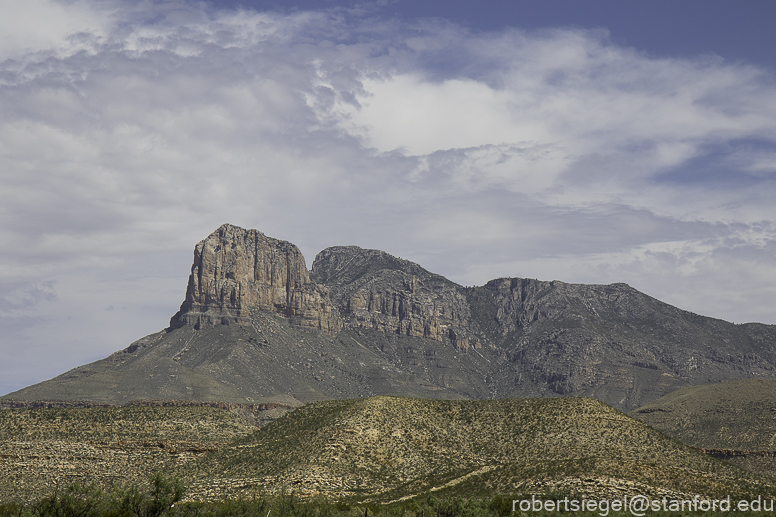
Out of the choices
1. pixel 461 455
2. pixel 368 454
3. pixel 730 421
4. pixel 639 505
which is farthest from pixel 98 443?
pixel 730 421

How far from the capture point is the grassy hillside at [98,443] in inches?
3469

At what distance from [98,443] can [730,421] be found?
122829 millimetres

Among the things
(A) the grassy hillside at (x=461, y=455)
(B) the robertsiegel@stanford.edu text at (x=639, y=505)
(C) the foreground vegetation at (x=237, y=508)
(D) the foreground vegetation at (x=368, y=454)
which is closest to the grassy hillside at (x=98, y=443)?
(D) the foreground vegetation at (x=368, y=454)

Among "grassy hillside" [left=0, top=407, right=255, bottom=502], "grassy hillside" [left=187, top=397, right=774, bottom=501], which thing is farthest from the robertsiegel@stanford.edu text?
"grassy hillside" [left=0, top=407, right=255, bottom=502]

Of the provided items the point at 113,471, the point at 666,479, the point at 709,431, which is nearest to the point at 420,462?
the point at 666,479

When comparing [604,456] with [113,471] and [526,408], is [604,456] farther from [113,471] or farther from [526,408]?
[113,471]

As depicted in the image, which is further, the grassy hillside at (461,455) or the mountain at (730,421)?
the mountain at (730,421)

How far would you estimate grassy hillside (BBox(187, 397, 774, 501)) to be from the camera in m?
71.6

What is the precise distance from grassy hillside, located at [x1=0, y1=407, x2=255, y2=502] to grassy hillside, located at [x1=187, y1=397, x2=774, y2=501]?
543 centimetres

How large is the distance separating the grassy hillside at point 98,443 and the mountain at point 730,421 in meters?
89.4

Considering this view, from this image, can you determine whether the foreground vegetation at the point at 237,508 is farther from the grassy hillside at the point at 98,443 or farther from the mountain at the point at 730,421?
the mountain at the point at 730,421

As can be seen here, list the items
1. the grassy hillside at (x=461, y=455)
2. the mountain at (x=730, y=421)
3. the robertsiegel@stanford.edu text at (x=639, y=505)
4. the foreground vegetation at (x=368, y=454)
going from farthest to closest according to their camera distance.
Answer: the mountain at (x=730, y=421) < the foreground vegetation at (x=368, y=454) < the grassy hillside at (x=461, y=455) < the robertsiegel@stanford.edu text at (x=639, y=505)

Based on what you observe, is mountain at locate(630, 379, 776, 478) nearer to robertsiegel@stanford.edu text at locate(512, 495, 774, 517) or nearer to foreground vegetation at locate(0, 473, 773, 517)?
robertsiegel@stanford.edu text at locate(512, 495, 774, 517)

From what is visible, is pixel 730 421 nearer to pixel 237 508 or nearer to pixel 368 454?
pixel 368 454
